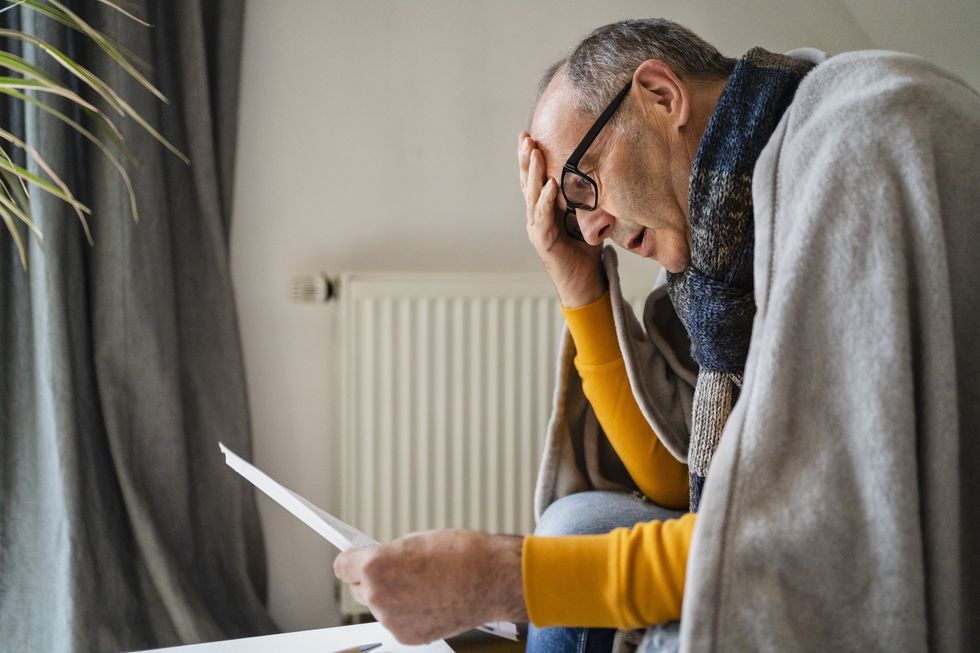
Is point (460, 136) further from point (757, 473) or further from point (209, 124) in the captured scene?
point (757, 473)

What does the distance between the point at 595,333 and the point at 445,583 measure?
0.55m

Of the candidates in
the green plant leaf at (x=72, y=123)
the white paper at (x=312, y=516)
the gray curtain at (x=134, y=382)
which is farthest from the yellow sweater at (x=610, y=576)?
the gray curtain at (x=134, y=382)

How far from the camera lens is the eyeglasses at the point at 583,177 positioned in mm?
932

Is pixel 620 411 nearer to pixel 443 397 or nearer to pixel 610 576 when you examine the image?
pixel 610 576

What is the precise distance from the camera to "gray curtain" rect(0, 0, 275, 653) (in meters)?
1.49

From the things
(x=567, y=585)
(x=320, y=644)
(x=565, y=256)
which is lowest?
(x=320, y=644)

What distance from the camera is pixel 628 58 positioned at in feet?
3.08

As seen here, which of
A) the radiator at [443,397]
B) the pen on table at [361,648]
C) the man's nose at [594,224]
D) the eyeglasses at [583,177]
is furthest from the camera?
the radiator at [443,397]

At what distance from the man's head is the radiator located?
0.85 m

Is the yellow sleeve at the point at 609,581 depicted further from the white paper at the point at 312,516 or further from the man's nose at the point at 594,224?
the man's nose at the point at 594,224

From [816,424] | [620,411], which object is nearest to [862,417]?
[816,424]

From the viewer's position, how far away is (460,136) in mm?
1904

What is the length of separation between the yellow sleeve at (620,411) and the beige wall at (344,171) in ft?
2.67

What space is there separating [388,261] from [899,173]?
53.7 inches
